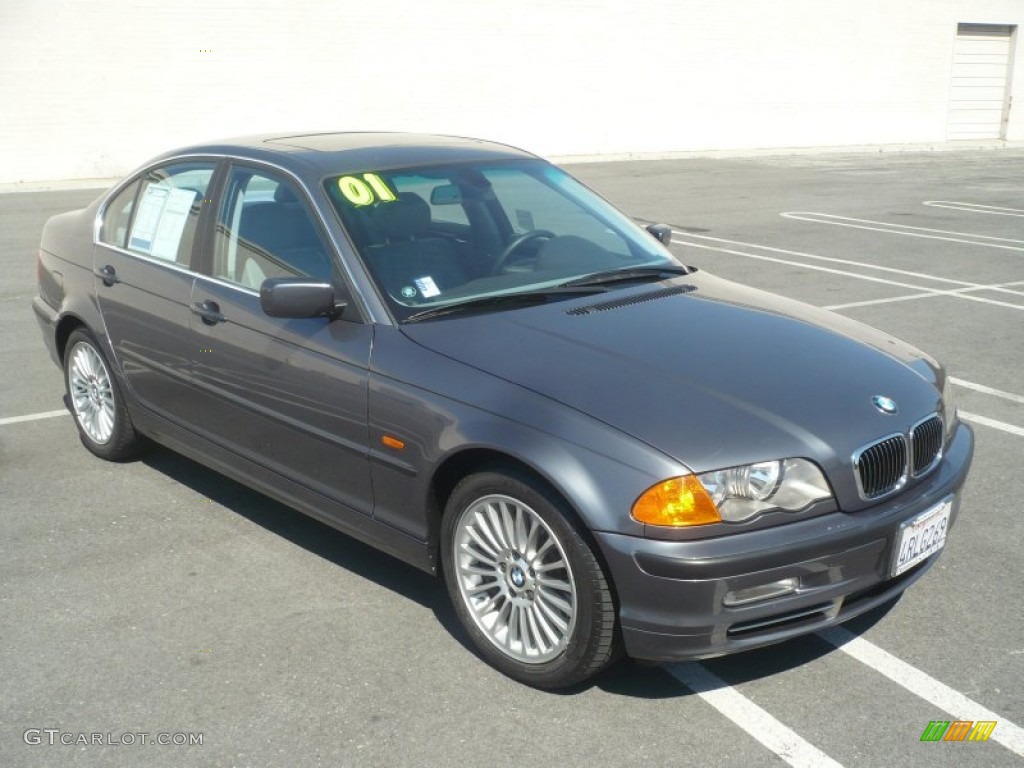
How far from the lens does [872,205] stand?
17.0m

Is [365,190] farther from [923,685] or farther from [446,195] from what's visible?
[923,685]

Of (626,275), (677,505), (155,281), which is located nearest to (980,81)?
(626,275)

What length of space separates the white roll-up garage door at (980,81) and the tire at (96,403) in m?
30.3

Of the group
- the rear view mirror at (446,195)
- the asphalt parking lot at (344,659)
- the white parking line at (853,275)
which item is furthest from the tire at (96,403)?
the white parking line at (853,275)

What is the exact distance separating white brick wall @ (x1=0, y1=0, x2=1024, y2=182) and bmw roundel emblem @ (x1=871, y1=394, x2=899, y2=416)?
63.1ft

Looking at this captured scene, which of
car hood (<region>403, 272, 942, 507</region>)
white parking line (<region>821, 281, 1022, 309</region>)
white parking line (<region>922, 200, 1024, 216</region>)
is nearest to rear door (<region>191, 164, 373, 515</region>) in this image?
car hood (<region>403, 272, 942, 507</region>)

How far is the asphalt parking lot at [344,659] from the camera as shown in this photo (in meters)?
3.39

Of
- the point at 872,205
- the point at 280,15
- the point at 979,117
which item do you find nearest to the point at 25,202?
the point at 280,15

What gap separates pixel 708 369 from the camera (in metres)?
3.79

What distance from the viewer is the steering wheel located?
4539 mm

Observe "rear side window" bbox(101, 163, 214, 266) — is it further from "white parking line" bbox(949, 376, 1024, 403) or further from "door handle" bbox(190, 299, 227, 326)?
"white parking line" bbox(949, 376, 1024, 403)

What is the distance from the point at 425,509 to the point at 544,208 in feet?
5.60

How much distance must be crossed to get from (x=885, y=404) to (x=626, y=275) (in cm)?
130

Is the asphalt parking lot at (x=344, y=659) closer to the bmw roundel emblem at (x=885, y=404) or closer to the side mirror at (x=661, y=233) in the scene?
the bmw roundel emblem at (x=885, y=404)
